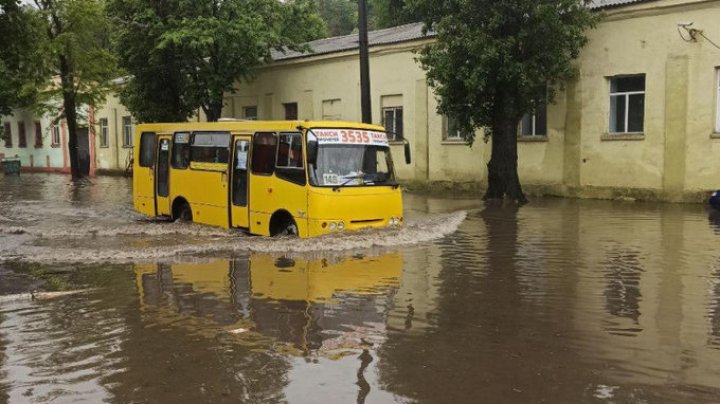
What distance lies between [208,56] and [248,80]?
2.51m

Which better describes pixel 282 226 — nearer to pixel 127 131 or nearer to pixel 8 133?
pixel 127 131

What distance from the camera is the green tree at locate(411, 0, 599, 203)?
17891 millimetres

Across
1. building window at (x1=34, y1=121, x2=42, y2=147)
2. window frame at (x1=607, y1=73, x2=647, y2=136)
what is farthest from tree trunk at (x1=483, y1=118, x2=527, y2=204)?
building window at (x1=34, y1=121, x2=42, y2=147)

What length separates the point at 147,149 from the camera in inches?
644

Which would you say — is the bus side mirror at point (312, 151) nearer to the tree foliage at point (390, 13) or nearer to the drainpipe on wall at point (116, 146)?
the tree foliage at point (390, 13)

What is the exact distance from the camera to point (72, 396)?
4.93 metres

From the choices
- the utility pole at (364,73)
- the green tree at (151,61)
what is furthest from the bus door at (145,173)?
the green tree at (151,61)

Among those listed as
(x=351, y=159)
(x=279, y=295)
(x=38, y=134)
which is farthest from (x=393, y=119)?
(x=38, y=134)

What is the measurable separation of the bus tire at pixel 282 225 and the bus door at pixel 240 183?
774 mm

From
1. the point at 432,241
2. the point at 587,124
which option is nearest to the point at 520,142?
the point at 587,124

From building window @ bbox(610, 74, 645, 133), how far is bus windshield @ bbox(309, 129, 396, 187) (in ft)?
32.3

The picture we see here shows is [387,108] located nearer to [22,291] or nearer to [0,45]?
[0,45]

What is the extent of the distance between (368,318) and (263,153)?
6.25 m

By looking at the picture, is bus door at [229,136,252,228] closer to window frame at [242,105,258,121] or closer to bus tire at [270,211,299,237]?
bus tire at [270,211,299,237]
